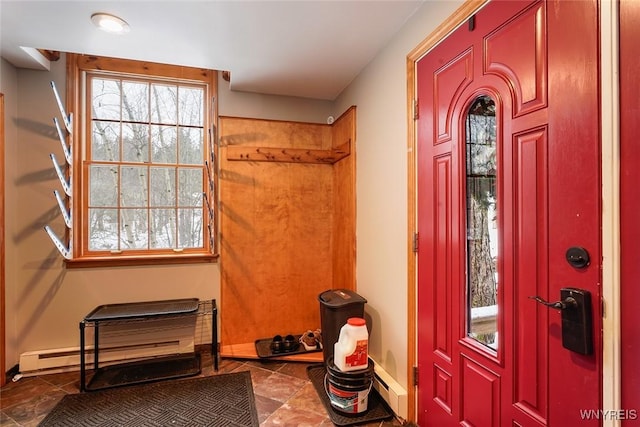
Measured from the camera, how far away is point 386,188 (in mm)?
2201

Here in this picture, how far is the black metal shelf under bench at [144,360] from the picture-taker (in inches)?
93.3

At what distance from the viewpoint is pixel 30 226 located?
255 centimetres

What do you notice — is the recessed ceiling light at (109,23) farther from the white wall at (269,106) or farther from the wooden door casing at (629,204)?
the wooden door casing at (629,204)

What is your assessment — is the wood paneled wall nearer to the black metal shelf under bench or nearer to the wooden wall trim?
the black metal shelf under bench

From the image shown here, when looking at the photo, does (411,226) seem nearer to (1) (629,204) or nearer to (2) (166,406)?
(1) (629,204)

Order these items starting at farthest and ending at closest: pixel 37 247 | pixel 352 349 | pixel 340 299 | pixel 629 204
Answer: pixel 37 247, pixel 340 299, pixel 352 349, pixel 629 204

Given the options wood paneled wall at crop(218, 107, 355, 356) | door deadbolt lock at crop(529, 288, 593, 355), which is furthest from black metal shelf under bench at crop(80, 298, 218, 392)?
door deadbolt lock at crop(529, 288, 593, 355)

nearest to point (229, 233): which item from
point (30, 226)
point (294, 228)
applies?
point (294, 228)

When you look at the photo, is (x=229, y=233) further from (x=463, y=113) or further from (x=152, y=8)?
(x=463, y=113)

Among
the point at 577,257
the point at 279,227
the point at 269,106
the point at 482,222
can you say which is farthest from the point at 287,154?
the point at 577,257

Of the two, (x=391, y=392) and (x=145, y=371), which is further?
(x=145, y=371)

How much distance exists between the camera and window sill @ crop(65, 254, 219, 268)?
2.64m

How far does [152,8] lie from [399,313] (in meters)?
2.37

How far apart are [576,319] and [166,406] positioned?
238 centimetres
